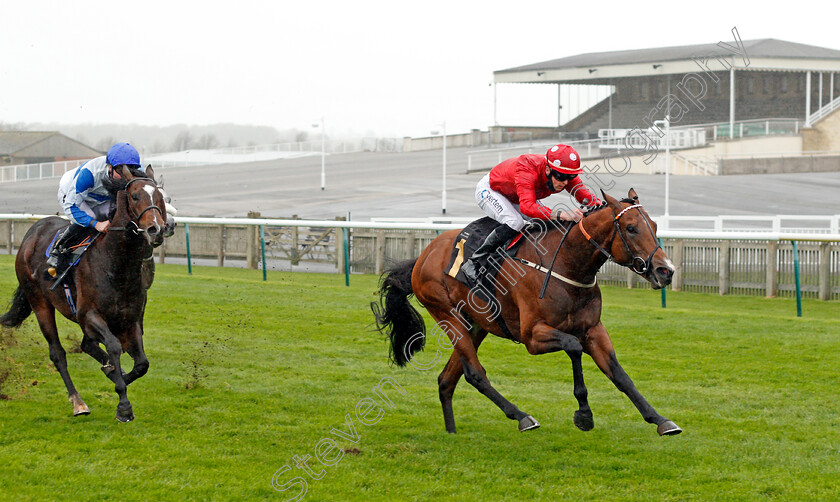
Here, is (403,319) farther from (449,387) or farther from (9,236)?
(9,236)

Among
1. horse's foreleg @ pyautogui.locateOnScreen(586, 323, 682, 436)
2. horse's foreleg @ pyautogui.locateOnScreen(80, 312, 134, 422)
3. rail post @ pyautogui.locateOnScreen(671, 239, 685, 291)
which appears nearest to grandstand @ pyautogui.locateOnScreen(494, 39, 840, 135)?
rail post @ pyautogui.locateOnScreen(671, 239, 685, 291)

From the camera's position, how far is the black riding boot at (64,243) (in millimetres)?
5773

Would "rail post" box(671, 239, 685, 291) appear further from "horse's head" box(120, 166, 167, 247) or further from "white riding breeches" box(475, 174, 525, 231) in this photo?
"horse's head" box(120, 166, 167, 247)

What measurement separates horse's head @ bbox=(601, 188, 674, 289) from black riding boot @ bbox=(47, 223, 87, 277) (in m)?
3.40

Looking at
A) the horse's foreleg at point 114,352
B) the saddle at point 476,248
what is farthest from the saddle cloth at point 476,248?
the horse's foreleg at point 114,352

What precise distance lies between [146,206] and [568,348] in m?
2.54

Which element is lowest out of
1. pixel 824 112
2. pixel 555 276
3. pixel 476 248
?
pixel 555 276

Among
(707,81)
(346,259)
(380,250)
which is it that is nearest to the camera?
(346,259)

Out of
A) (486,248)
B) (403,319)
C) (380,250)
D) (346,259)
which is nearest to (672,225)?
(380,250)

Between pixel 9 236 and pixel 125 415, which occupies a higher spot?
pixel 9 236

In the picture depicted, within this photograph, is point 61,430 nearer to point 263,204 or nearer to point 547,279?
point 547,279

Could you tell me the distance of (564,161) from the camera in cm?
508

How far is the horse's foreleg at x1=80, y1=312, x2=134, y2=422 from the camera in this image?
211 inches

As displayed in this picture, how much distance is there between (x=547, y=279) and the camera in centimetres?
488
